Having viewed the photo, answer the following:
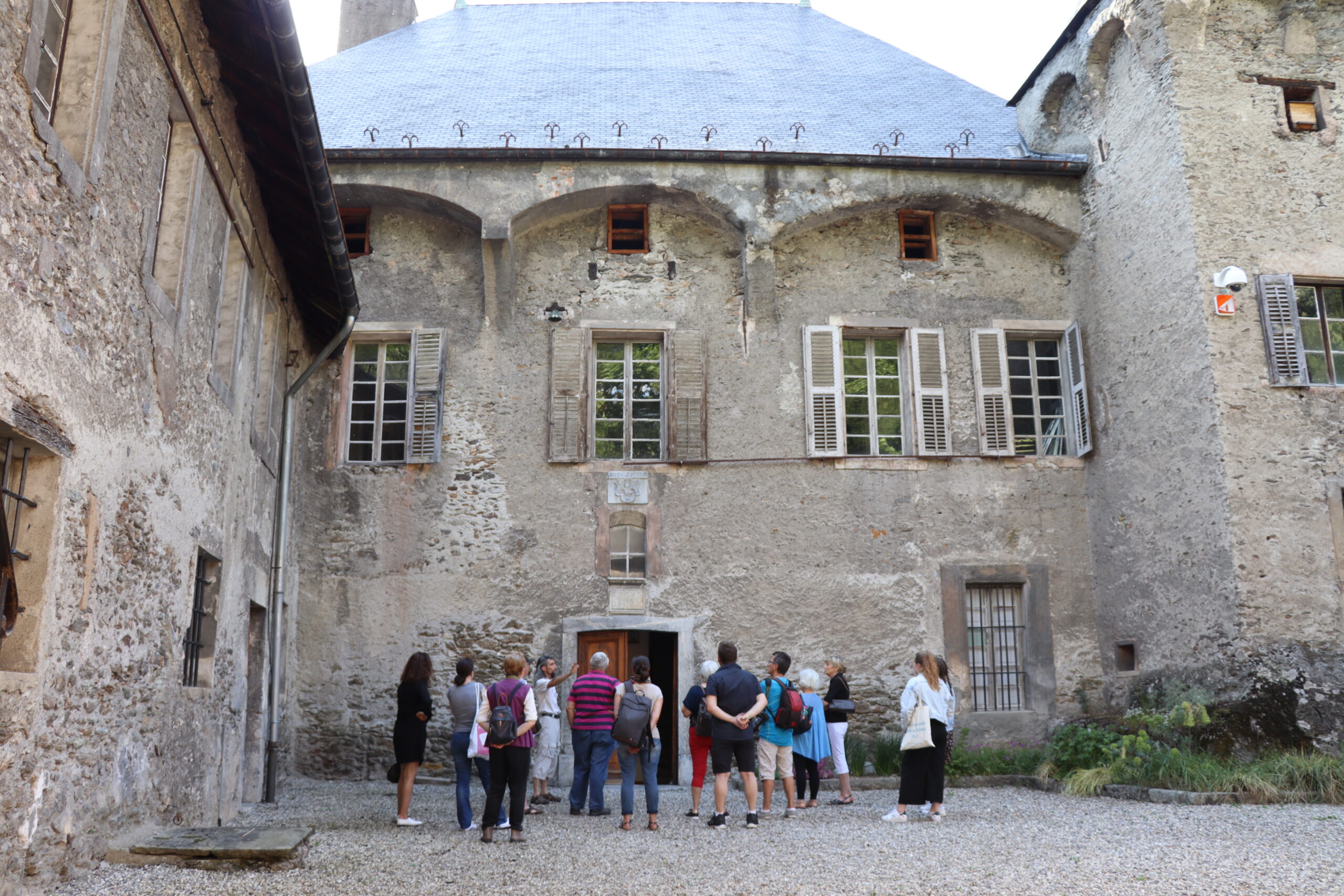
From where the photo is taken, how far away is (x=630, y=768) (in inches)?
307

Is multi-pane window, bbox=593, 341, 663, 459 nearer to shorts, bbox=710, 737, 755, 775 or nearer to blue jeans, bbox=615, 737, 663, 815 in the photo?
blue jeans, bbox=615, 737, 663, 815

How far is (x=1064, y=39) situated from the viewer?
1309cm

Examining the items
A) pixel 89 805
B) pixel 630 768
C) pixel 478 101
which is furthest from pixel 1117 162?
pixel 89 805

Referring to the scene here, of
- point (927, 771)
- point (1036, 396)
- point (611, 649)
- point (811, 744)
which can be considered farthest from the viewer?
A: point (1036, 396)

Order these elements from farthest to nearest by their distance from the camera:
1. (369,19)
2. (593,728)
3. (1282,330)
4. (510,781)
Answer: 1. (369,19)
2. (1282,330)
3. (593,728)
4. (510,781)

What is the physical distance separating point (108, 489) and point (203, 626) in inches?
107

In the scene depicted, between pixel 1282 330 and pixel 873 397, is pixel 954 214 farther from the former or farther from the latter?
pixel 1282 330

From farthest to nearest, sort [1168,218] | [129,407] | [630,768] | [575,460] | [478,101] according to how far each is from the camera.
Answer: [478,101]
[575,460]
[1168,218]
[630,768]
[129,407]

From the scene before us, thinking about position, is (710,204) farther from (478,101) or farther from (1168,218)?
(1168,218)

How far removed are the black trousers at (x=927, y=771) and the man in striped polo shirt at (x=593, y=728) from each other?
2.17 m

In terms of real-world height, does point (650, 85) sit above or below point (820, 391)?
above

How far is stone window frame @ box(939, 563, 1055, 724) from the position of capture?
11984mm

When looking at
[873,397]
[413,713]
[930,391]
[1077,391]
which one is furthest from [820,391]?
[413,713]

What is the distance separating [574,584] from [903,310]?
4.85 m
